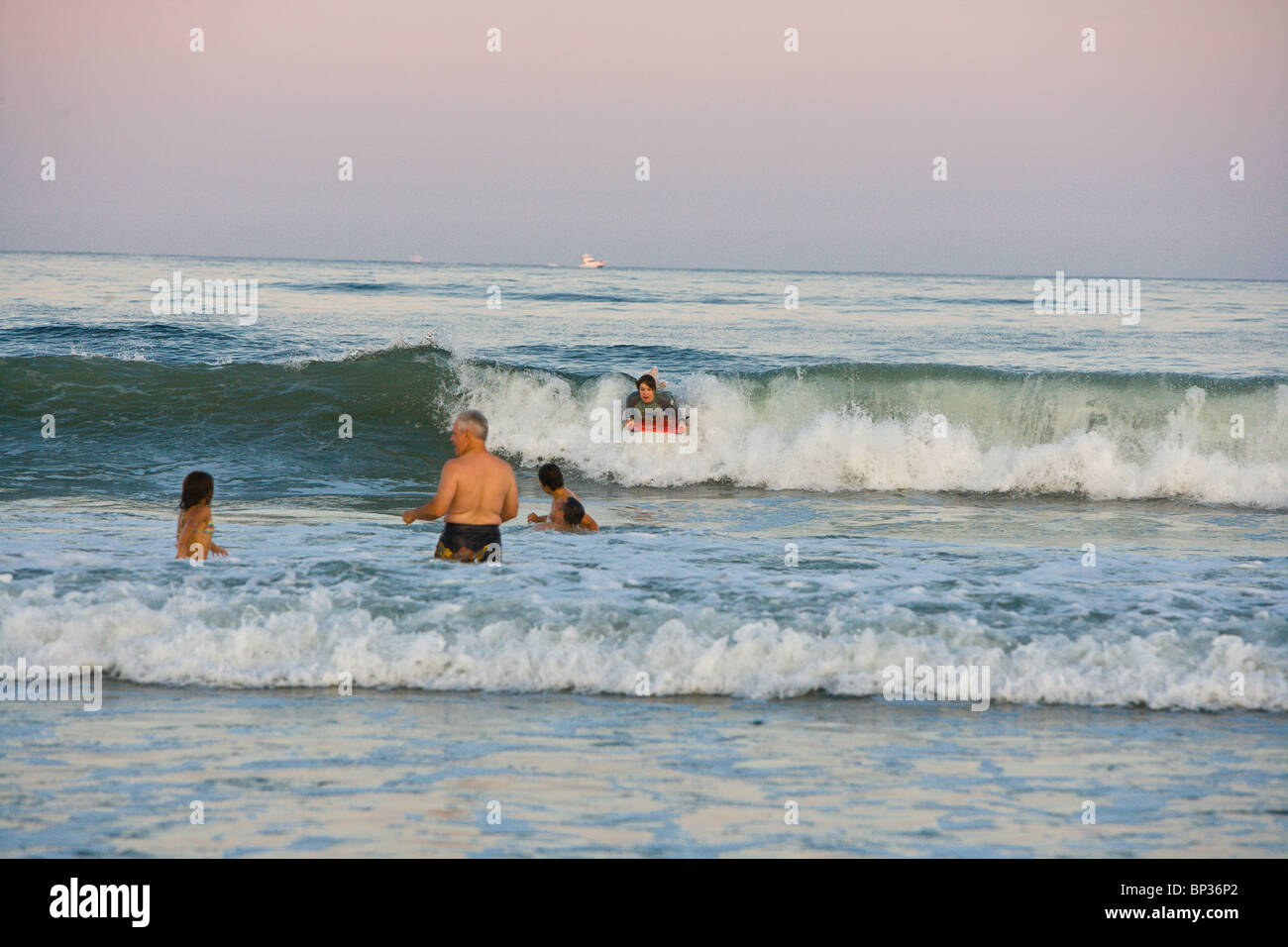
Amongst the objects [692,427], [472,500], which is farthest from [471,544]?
[692,427]

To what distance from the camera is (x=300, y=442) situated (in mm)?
16719

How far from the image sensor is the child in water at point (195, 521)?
8898 mm

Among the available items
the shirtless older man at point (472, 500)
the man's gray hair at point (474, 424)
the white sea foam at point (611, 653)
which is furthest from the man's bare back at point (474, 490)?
the white sea foam at point (611, 653)

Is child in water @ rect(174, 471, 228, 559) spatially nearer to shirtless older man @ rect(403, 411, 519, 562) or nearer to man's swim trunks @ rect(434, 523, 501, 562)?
shirtless older man @ rect(403, 411, 519, 562)

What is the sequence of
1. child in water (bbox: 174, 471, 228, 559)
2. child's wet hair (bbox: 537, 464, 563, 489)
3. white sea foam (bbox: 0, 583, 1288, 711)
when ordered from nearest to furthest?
white sea foam (bbox: 0, 583, 1288, 711) → child in water (bbox: 174, 471, 228, 559) → child's wet hair (bbox: 537, 464, 563, 489)

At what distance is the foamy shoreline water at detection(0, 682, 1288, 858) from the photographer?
4562 millimetres

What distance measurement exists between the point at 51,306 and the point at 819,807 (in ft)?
93.3

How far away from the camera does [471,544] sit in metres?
9.01

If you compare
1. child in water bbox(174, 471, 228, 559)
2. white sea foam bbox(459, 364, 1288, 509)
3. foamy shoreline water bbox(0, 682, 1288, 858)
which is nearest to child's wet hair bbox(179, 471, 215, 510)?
child in water bbox(174, 471, 228, 559)

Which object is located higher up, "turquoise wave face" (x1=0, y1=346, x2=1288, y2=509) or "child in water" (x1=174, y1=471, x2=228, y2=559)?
"turquoise wave face" (x1=0, y1=346, x2=1288, y2=509)

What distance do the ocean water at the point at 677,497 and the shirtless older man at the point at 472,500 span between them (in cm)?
35

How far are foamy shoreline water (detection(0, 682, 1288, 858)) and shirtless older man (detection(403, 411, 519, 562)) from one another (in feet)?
8.14
